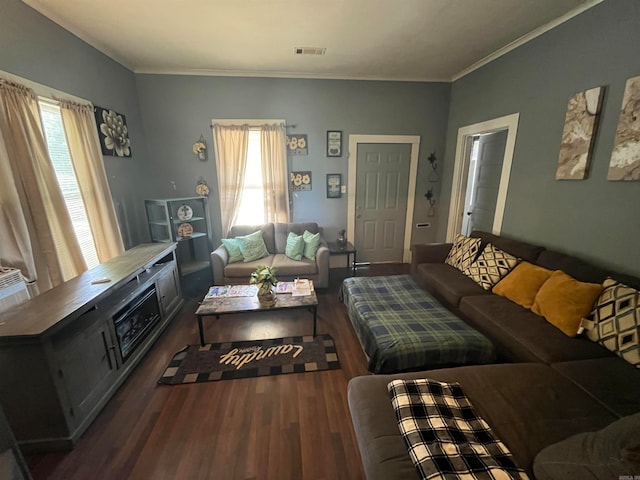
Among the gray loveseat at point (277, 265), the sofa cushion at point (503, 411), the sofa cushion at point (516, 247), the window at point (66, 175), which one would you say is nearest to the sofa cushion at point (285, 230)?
the gray loveseat at point (277, 265)

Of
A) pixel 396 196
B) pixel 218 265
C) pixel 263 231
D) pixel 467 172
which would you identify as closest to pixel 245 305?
pixel 218 265

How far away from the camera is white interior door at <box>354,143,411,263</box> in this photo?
402cm

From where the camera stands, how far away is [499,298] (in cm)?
224

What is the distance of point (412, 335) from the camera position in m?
1.83

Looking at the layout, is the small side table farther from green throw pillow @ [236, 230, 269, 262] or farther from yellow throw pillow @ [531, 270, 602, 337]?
yellow throw pillow @ [531, 270, 602, 337]

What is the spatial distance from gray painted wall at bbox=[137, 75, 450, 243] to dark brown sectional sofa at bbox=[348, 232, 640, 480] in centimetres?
274

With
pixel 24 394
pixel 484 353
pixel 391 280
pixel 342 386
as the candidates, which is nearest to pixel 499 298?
pixel 484 353

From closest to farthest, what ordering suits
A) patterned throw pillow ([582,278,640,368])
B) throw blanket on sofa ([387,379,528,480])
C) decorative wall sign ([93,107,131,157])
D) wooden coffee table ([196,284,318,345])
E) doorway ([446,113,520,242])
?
1. throw blanket on sofa ([387,379,528,480])
2. patterned throw pillow ([582,278,640,368])
3. wooden coffee table ([196,284,318,345])
4. decorative wall sign ([93,107,131,157])
5. doorway ([446,113,520,242])

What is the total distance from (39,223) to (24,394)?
1.20 m

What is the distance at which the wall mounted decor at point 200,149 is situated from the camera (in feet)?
11.9

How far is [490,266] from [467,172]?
1.76m

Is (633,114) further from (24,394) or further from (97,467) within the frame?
(24,394)

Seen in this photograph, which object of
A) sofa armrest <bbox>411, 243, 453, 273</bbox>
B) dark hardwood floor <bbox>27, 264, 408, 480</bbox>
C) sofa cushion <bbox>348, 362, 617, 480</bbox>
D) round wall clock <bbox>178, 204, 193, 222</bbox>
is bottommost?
dark hardwood floor <bbox>27, 264, 408, 480</bbox>

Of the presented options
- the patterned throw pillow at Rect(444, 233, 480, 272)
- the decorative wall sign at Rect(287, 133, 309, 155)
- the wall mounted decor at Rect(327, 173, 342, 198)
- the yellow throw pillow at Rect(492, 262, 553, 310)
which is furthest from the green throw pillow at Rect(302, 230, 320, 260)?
the yellow throw pillow at Rect(492, 262, 553, 310)
